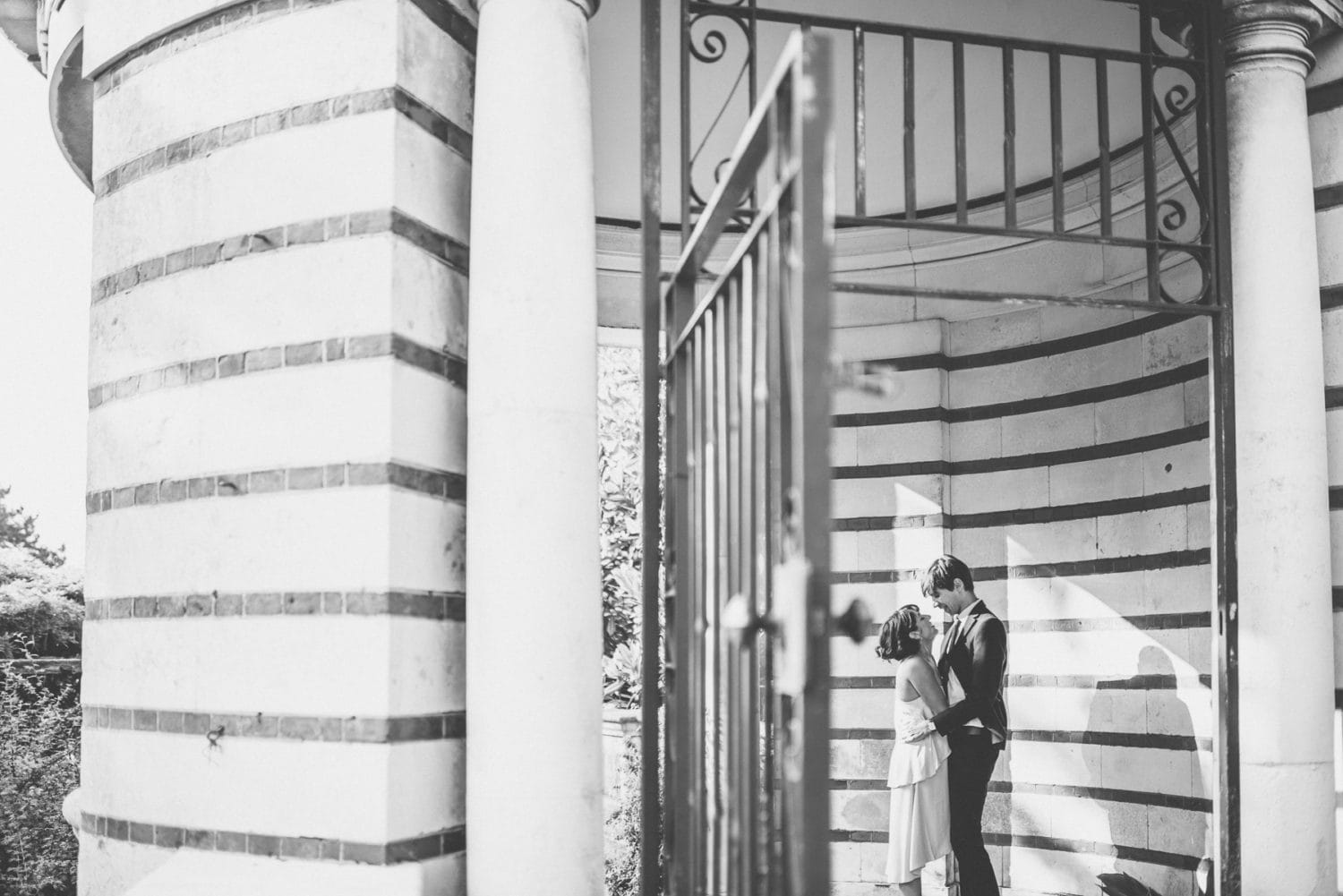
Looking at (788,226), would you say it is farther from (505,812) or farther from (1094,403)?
(1094,403)

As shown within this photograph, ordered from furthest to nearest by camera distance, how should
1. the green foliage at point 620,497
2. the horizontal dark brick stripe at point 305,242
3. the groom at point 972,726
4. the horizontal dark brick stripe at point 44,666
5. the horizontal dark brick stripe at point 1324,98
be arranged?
1. the green foliage at point 620,497
2. the horizontal dark brick stripe at point 44,666
3. the groom at point 972,726
4. the horizontal dark brick stripe at point 1324,98
5. the horizontal dark brick stripe at point 305,242

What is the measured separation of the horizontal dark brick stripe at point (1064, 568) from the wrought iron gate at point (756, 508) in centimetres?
388

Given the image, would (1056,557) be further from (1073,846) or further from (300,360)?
(300,360)

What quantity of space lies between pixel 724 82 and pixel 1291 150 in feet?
10.4

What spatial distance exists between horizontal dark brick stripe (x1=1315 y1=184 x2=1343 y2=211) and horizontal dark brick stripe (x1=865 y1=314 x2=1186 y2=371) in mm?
1895

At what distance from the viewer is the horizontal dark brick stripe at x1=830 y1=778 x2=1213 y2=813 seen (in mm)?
6910

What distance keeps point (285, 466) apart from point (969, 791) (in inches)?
142

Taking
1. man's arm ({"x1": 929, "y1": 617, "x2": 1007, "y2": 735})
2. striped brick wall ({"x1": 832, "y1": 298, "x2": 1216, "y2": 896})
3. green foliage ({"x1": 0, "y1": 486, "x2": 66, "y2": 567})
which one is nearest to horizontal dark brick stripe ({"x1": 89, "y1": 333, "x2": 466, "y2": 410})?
man's arm ({"x1": 929, "y1": 617, "x2": 1007, "y2": 735})

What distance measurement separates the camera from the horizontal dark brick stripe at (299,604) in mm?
4250

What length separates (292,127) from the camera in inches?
181

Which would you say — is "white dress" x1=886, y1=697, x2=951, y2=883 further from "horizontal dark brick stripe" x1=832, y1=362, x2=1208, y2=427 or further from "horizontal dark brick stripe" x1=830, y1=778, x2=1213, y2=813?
"horizontal dark brick stripe" x1=832, y1=362, x2=1208, y2=427

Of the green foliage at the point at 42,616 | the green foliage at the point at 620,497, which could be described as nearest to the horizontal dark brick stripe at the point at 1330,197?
the green foliage at the point at 620,497

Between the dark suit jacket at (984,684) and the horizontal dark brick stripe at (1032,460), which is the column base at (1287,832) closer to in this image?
the dark suit jacket at (984,684)

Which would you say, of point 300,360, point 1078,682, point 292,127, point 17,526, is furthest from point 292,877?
point 17,526
